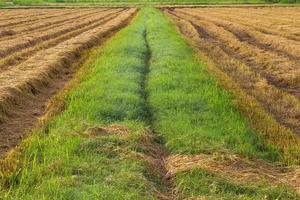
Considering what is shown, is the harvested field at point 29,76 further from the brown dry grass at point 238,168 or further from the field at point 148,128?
the brown dry grass at point 238,168

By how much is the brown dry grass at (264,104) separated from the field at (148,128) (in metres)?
0.03

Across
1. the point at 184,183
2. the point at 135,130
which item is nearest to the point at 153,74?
the point at 135,130

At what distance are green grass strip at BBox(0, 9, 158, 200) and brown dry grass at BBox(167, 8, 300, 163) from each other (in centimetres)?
239

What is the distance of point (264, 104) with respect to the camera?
507 inches

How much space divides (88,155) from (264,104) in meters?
6.32

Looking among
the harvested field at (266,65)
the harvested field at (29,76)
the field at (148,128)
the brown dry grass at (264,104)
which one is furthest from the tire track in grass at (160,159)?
the harvested field at (266,65)

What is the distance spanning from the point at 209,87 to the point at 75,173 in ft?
20.9

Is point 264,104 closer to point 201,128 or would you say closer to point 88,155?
point 201,128

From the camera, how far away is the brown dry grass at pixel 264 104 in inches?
364

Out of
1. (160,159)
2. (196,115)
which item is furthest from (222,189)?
(196,115)

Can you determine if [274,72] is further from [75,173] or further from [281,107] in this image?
[75,173]

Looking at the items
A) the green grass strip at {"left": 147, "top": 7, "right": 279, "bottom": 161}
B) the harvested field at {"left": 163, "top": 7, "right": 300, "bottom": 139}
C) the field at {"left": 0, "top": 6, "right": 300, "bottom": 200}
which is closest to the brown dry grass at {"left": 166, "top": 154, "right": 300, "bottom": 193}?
the field at {"left": 0, "top": 6, "right": 300, "bottom": 200}

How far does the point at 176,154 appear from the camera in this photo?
8.44 metres

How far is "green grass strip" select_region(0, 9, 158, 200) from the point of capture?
260 inches
